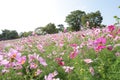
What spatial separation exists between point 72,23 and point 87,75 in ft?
252

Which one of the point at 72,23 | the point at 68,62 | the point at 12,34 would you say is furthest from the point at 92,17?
the point at 68,62

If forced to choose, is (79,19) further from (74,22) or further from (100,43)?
(100,43)

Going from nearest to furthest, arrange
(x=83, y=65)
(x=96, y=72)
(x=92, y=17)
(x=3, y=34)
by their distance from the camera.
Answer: (x=96, y=72) → (x=83, y=65) → (x=3, y=34) → (x=92, y=17)

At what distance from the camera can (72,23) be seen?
8075cm

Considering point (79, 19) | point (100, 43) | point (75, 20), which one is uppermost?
point (79, 19)

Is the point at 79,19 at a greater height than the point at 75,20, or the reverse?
the point at 79,19

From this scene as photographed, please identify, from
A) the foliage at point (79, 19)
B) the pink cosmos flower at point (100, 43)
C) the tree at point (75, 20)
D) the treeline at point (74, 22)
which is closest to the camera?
the pink cosmos flower at point (100, 43)

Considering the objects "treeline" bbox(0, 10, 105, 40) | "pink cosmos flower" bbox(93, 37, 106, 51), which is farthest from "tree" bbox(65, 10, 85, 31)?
"pink cosmos flower" bbox(93, 37, 106, 51)

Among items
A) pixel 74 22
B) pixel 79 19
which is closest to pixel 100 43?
pixel 74 22

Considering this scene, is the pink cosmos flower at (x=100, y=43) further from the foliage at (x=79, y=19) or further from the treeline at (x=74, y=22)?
the foliage at (x=79, y=19)

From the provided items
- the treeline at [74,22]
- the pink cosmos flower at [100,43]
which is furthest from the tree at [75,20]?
the pink cosmos flower at [100,43]

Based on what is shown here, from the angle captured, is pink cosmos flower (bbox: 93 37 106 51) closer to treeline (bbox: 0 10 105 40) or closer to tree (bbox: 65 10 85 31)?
treeline (bbox: 0 10 105 40)

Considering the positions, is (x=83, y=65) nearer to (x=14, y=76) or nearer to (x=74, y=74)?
(x=74, y=74)

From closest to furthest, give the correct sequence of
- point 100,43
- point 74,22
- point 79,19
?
point 100,43 < point 74,22 < point 79,19
